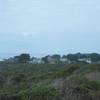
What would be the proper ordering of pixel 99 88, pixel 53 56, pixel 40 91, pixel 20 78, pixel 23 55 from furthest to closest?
pixel 53 56
pixel 23 55
pixel 20 78
pixel 99 88
pixel 40 91

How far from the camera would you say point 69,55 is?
74125 millimetres

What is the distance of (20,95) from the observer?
10922mm

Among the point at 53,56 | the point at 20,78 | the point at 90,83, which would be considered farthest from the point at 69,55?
the point at 90,83

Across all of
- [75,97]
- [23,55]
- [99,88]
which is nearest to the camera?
[75,97]

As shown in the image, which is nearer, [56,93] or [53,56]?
[56,93]

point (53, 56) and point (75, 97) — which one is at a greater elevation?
point (53, 56)

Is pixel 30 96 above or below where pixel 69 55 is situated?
below

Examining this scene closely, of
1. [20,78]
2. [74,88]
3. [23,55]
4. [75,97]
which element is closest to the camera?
[75,97]

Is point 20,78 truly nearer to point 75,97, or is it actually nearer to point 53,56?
point 75,97

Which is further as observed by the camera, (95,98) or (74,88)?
(74,88)

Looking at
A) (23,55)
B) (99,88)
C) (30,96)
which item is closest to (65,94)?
(30,96)

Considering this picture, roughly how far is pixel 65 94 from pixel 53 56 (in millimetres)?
69259

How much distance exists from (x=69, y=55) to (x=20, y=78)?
41289 mm

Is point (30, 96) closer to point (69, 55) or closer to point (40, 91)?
point (40, 91)
